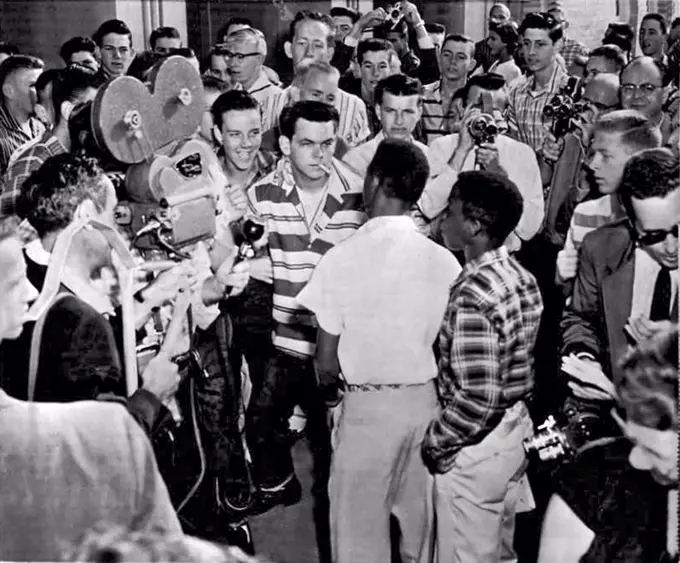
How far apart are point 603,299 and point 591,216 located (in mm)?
405

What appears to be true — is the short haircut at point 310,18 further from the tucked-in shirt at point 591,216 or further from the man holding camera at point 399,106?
the tucked-in shirt at point 591,216

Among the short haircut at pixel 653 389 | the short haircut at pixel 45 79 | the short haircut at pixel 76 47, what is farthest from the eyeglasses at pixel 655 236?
the short haircut at pixel 76 47

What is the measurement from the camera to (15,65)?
3662mm

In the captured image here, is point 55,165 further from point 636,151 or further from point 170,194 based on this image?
point 636,151

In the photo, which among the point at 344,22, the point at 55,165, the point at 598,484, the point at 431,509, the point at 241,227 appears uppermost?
the point at 344,22

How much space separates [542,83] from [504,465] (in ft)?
5.09

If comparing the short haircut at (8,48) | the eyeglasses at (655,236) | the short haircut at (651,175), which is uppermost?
the short haircut at (8,48)

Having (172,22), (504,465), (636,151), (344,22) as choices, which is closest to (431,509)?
(504,465)

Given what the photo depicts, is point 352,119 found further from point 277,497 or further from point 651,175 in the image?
point 651,175

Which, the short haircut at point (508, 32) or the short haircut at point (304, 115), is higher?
the short haircut at point (508, 32)

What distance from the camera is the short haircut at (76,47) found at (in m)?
4.04

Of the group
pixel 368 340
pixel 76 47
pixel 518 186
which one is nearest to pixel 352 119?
pixel 518 186

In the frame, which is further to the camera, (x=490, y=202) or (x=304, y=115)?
(x=304, y=115)

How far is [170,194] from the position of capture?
2.39 meters
